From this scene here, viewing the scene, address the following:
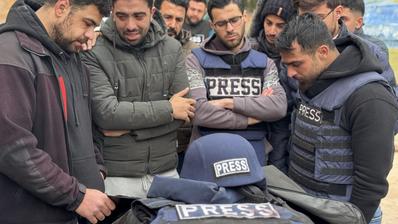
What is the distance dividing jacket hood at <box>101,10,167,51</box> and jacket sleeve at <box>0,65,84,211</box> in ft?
2.94

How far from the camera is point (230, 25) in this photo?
131 inches

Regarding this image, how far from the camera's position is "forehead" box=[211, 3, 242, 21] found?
11.0 feet

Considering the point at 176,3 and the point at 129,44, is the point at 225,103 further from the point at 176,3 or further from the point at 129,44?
the point at 176,3

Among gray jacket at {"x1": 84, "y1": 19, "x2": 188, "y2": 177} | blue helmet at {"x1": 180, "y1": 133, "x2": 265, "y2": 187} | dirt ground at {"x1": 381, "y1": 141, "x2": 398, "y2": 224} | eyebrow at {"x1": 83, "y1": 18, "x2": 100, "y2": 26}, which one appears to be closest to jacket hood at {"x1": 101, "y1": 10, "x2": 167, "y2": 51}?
gray jacket at {"x1": 84, "y1": 19, "x2": 188, "y2": 177}

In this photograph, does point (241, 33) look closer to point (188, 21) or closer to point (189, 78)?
point (189, 78)

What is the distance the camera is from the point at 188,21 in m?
5.76

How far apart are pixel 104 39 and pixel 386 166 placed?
5.35ft

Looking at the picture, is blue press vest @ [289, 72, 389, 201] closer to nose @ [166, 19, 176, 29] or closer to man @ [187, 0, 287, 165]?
man @ [187, 0, 287, 165]

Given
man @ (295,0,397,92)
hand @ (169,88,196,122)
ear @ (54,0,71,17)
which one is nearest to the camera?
ear @ (54,0,71,17)

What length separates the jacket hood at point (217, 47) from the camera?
3268 mm

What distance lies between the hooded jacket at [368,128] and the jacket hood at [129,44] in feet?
3.28

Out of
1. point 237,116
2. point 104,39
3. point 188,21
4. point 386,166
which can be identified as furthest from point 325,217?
point 188,21

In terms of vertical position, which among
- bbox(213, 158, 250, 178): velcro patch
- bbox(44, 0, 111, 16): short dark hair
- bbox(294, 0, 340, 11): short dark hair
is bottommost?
bbox(213, 158, 250, 178): velcro patch

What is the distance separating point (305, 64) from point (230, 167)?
119 cm
